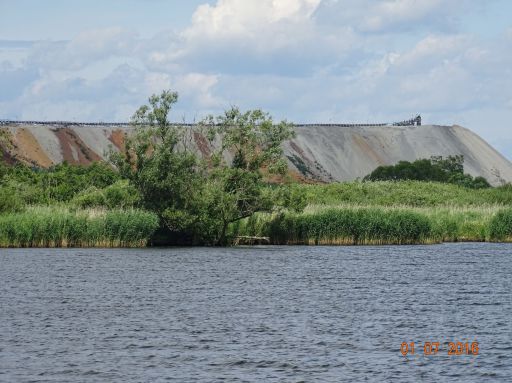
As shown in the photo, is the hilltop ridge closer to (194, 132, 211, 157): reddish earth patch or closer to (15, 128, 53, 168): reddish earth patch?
(15, 128, 53, 168): reddish earth patch

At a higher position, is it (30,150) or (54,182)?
(30,150)

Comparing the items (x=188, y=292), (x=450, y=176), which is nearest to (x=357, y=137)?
(x=450, y=176)

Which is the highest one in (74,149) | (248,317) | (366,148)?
(366,148)

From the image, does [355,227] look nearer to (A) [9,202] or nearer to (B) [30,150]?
(A) [9,202]

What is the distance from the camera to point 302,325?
29328 mm

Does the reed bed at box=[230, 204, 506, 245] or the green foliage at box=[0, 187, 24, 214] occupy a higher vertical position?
the green foliage at box=[0, 187, 24, 214]

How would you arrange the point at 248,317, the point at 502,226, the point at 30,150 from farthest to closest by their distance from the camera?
1. the point at 30,150
2. the point at 502,226
3. the point at 248,317

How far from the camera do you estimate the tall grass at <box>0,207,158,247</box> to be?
2119 inches

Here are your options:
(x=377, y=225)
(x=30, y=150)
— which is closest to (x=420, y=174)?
(x=30, y=150)
